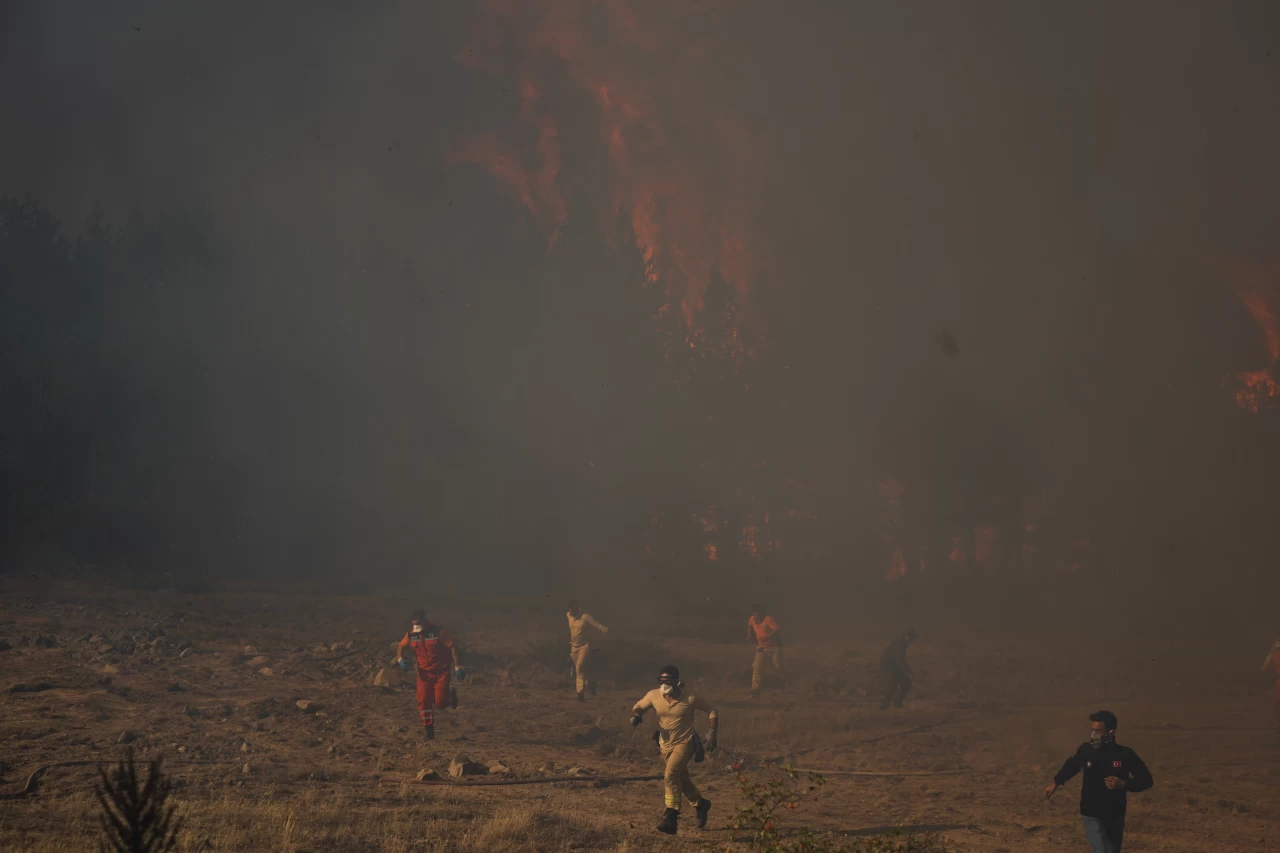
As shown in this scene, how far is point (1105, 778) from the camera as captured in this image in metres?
8.34

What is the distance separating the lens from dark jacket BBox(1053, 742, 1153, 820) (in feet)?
27.2

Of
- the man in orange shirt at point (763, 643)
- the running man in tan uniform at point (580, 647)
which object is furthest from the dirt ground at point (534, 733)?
the running man in tan uniform at point (580, 647)

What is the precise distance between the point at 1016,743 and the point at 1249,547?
27.4 metres

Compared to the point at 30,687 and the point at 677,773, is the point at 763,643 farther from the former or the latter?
the point at 30,687

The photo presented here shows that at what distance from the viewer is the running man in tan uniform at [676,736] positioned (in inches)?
372

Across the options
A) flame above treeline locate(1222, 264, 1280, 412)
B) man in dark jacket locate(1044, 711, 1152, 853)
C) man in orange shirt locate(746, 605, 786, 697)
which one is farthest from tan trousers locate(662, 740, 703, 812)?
flame above treeline locate(1222, 264, 1280, 412)

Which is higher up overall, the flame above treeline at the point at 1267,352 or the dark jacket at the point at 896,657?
the flame above treeline at the point at 1267,352

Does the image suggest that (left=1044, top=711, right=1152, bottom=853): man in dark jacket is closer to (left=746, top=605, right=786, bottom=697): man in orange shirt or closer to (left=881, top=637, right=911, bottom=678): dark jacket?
(left=881, top=637, right=911, bottom=678): dark jacket

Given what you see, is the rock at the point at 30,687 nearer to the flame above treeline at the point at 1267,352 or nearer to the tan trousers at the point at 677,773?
the tan trousers at the point at 677,773

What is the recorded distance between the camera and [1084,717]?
18.5 meters

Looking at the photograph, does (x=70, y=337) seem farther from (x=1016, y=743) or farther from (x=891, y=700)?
Result: (x=1016, y=743)

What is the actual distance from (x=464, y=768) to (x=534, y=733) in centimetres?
384

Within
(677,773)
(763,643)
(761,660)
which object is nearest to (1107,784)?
(677,773)

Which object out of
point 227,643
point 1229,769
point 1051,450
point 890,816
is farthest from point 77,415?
point 1051,450
